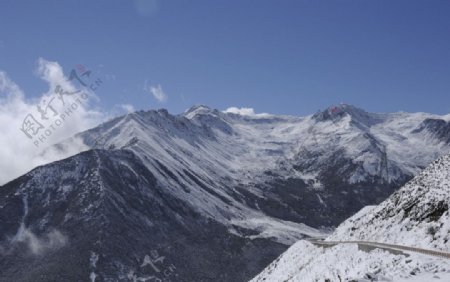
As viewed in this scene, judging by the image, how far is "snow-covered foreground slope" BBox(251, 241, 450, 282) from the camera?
1375 inches

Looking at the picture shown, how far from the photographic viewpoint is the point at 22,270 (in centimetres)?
17125

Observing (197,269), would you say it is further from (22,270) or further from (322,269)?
(322,269)

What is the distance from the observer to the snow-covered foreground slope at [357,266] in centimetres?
3494

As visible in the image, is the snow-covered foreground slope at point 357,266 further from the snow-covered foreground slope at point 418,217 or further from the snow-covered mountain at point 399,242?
the snow-covered foreground slope at point 418,217

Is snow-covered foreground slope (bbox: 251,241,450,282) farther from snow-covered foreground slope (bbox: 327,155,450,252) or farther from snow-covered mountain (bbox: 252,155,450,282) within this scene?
snow-covered foreground slope (bbox: 327,155,450,252)

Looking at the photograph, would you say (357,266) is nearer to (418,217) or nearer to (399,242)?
(399,242)

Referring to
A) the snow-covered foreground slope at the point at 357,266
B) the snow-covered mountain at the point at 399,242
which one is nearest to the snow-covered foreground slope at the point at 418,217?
the snow-covered mountain at the point at 399,242

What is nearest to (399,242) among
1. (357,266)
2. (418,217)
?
(418,217)

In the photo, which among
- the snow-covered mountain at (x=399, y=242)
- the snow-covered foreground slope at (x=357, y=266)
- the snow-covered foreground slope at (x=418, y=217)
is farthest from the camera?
the snow-covered foreground slope at (x=418, y=217)

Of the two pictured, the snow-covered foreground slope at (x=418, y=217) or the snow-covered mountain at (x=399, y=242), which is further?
the snow-covered foreground slope at (x=418, y=217)

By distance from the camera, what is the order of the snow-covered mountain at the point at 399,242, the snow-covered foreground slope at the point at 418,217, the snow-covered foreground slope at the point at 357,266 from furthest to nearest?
1. the snow-covered foreground slope at the point at 418,217
2. the snow-covered mountain at the point at 399,242
3. the snow-covered foreground slope at the point at 357,266

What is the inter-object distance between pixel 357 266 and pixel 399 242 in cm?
721

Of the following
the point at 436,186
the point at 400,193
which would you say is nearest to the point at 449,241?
the point at 436,186

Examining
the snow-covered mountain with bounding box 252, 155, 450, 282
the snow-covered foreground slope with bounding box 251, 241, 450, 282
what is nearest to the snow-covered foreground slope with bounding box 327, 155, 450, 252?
the snow-covered mountain with bounding box 252, 155, 450, 282
